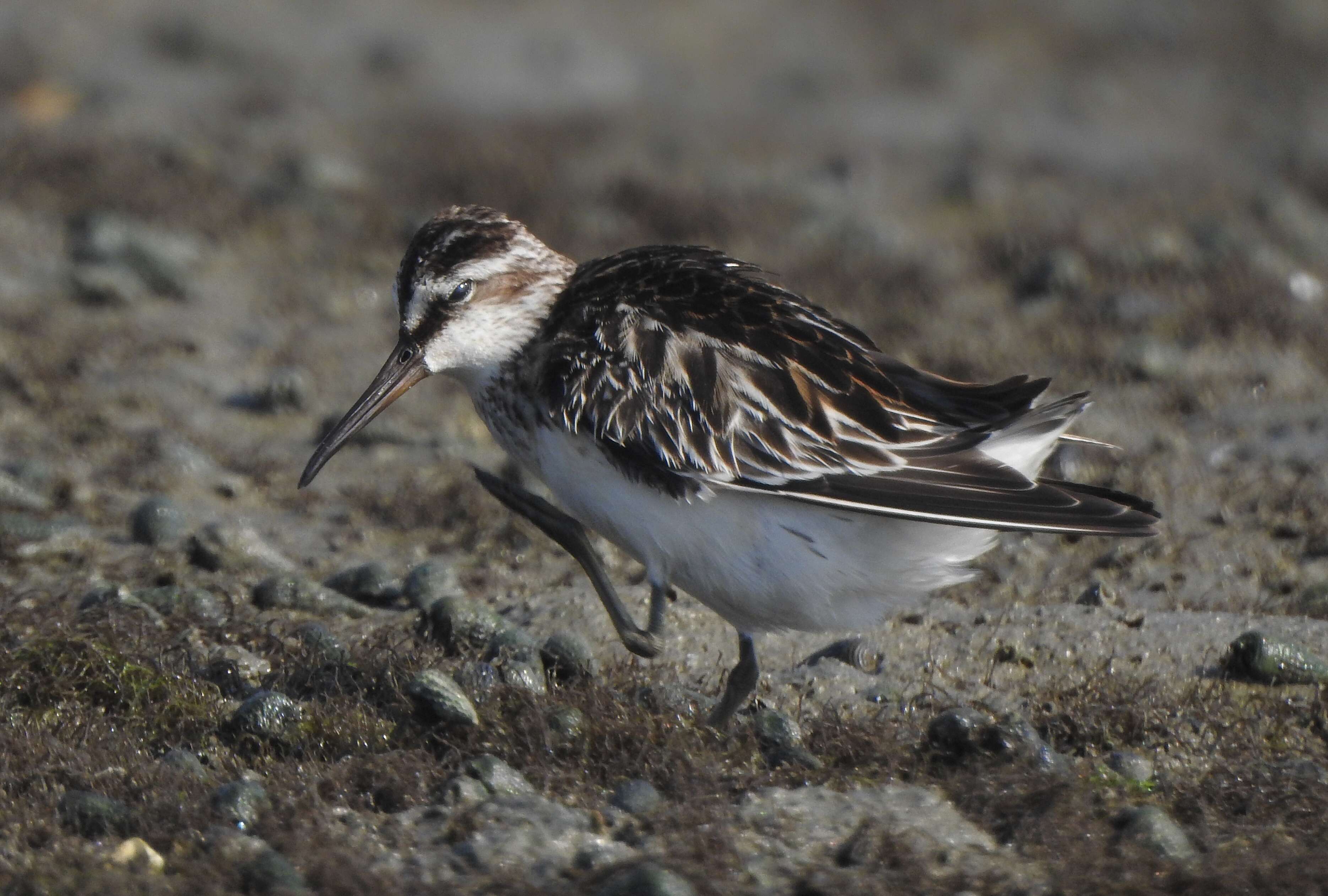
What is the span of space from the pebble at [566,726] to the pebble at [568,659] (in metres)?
0.50

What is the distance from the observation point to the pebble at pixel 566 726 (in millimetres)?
4898

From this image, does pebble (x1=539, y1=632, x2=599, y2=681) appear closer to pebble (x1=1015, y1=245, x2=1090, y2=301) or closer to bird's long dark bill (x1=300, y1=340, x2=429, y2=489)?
bird's long dark bill (x1=300, y1=340, x2=429, y2=489)

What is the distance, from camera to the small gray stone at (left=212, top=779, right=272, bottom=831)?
4.38 m

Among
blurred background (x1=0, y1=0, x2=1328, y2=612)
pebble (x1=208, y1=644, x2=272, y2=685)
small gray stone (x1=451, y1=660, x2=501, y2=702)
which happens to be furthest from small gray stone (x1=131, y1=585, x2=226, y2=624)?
small gray stone (x1=451, y1=660, x2=501, y2=702)

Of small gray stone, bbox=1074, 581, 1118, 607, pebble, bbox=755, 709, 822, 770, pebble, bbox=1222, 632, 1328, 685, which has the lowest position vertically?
pebble, bbox=755, 709, 822, 770

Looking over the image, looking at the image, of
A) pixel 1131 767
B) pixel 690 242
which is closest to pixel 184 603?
pixel 1131 767

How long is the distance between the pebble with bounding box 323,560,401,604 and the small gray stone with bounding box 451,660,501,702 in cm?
104

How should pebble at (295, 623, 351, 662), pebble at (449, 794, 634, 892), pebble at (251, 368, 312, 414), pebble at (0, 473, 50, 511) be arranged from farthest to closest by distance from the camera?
pebble at (251, 368, 312, 414) → pebble at (0, 473, 50, 511) → pebble at (295, 623, 351, 662) → pebble at (449, 794, 634, 892)

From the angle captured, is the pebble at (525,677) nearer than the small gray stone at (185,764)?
No

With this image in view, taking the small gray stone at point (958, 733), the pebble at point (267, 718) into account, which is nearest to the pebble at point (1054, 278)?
the small gray stone at point (958, 733)

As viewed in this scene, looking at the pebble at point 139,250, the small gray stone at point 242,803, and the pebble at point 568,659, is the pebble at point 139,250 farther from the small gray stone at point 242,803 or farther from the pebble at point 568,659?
the small gray stone at point 242,803

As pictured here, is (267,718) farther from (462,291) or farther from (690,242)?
(690,242)

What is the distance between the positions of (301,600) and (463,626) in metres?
0.76

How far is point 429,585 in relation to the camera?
20.9 feet
